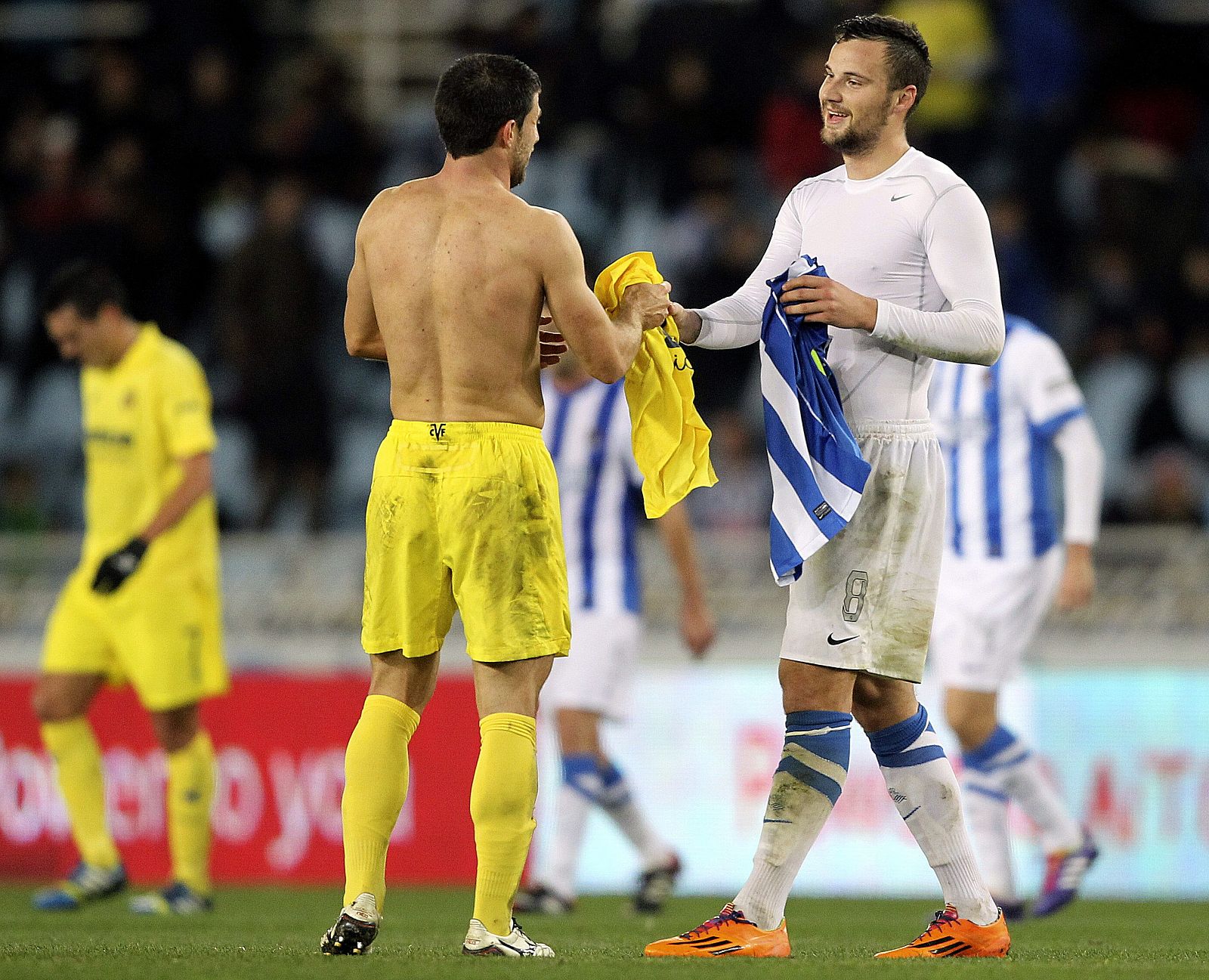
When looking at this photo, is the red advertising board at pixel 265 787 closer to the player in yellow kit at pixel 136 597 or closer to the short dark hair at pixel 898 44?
the player in yellow kit at pixel 136 597

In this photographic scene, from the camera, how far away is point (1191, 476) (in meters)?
10.5

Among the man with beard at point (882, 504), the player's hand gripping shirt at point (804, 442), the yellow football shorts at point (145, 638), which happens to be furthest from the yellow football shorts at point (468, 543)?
the yellow football shorts at point (145, 638)

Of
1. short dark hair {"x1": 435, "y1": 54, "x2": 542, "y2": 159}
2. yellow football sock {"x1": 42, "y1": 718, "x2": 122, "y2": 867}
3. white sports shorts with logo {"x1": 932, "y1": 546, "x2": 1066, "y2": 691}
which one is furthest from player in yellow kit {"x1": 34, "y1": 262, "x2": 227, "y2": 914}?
short dark hair {"x1": 435, "y1": 54, "x2": 542, "y2": 159}

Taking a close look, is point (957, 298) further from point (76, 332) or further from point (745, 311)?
point (76, 332)

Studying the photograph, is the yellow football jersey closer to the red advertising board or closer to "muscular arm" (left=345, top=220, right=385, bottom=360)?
the red advertising board

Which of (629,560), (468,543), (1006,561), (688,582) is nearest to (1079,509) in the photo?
(1006,561)

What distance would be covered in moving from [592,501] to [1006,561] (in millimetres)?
1684

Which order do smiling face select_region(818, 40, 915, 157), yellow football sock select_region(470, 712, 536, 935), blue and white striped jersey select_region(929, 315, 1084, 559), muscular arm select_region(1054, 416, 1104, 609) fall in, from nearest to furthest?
yellow football sock select_region(470, 712, 536, 935) < smiling face select_region(818, 40, 915, 157) < muscular arm select_region(1054, 416, 1104, 609) < blue and white striped jersey select_region(929, 315, 1084, 559)

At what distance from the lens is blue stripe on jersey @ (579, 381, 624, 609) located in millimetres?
7863

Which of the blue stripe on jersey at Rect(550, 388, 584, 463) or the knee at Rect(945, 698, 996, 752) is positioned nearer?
the knee at Rect(945, 698, 996, 752)

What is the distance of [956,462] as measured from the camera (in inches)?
301

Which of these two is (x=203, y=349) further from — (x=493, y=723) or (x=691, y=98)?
(x=493, y=723)

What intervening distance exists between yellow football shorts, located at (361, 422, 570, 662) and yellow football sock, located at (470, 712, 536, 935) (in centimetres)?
20

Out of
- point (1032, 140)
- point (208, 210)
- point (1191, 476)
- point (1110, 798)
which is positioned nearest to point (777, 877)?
point (1110, 798)
